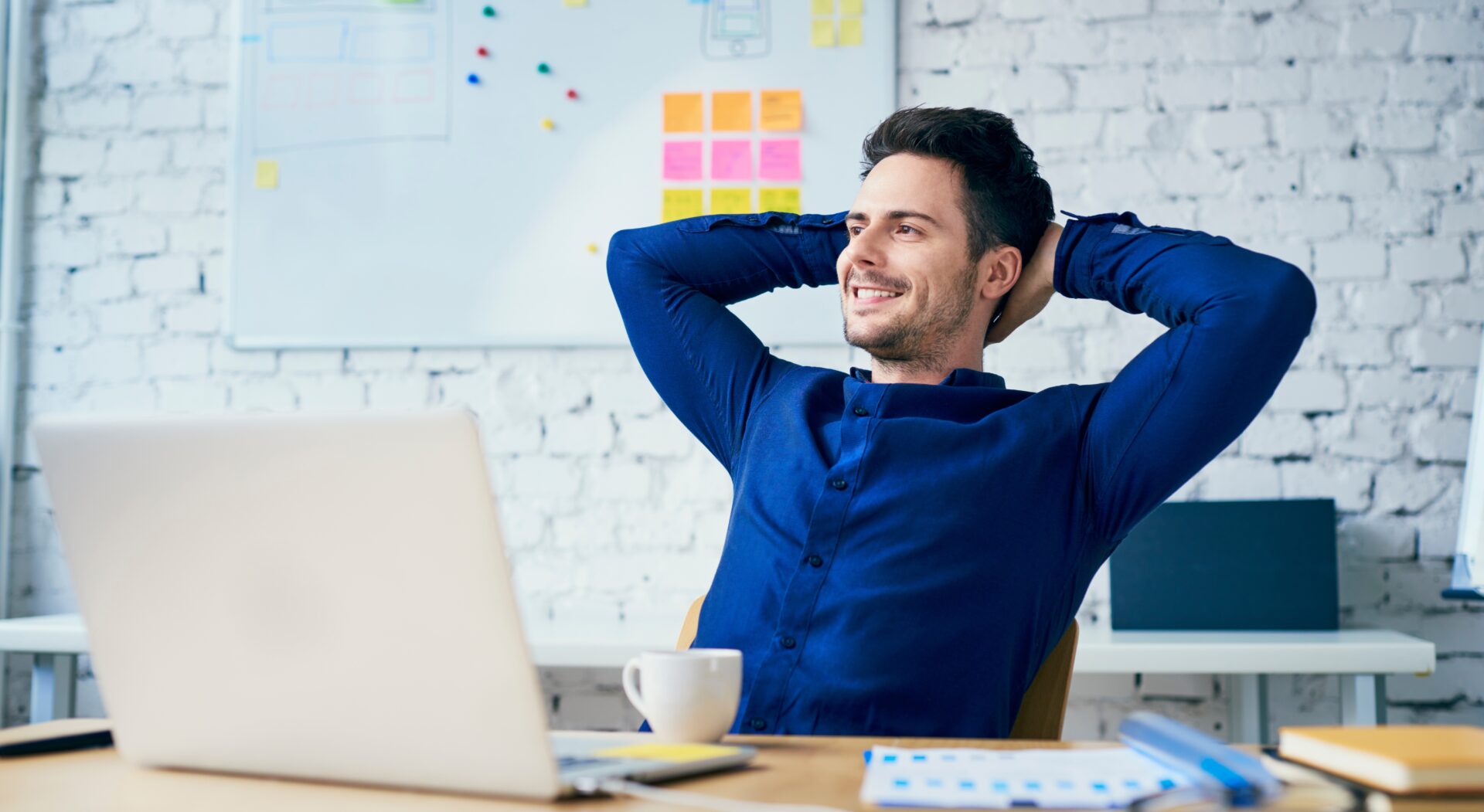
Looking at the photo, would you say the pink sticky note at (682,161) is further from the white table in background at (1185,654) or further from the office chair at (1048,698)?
the office chair at (1048,698)

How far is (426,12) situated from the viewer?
2.79m

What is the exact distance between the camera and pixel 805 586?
1.33 m

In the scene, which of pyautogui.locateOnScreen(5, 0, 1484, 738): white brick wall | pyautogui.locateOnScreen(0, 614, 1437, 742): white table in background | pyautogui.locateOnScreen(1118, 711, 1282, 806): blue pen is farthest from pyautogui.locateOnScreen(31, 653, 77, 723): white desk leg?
pyautogui.locateOnScreen(1118, 711, 1282, 806): blue pen

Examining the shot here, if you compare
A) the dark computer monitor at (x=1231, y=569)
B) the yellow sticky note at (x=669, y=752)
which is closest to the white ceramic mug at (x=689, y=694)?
the yellow sticky note at (x=669, y=752)

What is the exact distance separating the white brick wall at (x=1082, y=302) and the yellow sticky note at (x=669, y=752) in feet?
5.99

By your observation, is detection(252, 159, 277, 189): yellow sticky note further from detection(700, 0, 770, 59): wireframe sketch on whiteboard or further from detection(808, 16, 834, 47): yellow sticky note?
detection(808, 16, 834, 47): yellow sticky note

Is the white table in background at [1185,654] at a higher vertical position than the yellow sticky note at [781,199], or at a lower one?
lower

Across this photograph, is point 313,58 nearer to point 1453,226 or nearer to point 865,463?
Answer: point 865,463

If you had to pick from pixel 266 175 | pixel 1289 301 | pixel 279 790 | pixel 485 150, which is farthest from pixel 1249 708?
pixel 266 175

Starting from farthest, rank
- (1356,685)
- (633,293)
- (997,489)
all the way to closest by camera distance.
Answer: (1356,685)
(633,293)
(997,489)

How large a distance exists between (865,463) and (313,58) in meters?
2.04

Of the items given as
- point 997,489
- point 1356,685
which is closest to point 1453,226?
point 1356,685

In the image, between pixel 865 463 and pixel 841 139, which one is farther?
pixel 841 139

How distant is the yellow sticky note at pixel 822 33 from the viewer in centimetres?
267
